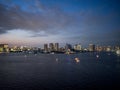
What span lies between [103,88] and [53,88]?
1107 cm

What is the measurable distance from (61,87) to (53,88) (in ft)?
6.26

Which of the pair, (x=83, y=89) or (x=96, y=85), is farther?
(x=96, y=85)

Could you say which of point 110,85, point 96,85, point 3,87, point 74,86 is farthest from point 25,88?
point 110,85

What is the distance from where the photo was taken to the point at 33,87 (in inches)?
1531

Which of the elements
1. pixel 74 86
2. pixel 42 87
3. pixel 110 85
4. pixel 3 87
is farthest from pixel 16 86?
pixel 110 85

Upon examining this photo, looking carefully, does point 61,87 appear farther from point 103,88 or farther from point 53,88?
point 103,88

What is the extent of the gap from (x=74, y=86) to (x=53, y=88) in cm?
505

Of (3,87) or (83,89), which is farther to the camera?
(3,87)

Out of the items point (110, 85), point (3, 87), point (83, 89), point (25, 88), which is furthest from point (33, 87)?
point (110, 85)

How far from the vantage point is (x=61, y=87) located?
128 ft

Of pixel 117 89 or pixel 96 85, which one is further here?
pixel 96 85

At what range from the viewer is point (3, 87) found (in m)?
40.2

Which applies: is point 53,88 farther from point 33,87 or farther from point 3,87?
point 3,87

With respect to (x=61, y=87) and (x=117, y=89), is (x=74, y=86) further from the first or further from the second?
(x=117, y=89)
